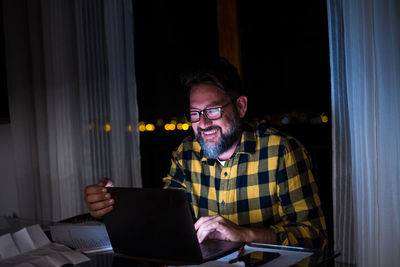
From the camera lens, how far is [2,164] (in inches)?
122

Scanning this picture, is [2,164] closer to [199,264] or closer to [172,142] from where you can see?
[172,142]

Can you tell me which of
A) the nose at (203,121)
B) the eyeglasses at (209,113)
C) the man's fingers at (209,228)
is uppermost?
the eyeglasses at (209,113)

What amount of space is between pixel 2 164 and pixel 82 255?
2102 mm

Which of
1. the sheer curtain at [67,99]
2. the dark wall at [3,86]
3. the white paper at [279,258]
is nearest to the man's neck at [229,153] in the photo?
the white paper at [279,258]

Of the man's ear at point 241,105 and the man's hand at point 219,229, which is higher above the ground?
the man's ear at point 241,105

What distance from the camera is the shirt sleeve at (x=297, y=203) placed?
1.53 m

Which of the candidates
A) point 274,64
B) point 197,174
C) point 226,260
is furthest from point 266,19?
point 226,260

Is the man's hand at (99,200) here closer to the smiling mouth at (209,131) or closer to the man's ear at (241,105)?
the smiling mouth at (209,131)

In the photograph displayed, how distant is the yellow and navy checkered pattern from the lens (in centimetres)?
166

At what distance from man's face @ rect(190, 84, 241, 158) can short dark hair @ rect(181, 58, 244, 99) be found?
25mm

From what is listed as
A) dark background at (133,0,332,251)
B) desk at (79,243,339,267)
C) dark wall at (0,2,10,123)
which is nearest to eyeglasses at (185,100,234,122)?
desk at (79,243,339,267)

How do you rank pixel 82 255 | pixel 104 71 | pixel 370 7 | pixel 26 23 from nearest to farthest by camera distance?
pixel 82 255 < pixel 370 7 < pixel 104 71 < pixel 26 23

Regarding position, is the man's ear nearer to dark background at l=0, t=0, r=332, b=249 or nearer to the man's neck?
the man's neck

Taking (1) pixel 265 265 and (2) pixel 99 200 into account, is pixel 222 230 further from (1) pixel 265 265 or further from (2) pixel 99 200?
(2) pixel 99 200
